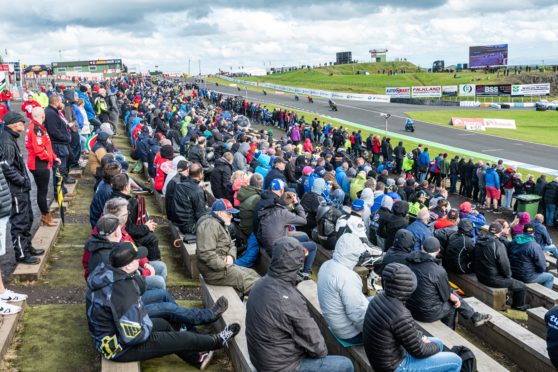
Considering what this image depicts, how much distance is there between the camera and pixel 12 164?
23.0 feet

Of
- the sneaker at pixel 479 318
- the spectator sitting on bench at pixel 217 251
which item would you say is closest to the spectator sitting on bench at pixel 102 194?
the spectator sitting on bench at pixel 217 251

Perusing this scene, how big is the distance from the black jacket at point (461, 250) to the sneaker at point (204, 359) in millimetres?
5286

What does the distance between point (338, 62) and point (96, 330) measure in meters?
174

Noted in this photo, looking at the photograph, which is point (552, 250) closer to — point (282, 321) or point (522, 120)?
point (282, 321)

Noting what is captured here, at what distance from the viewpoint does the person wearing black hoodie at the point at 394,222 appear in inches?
362

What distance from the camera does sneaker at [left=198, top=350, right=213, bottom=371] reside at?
5.17 meters

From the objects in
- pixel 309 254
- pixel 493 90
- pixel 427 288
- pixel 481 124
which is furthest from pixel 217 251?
pixel 493 90

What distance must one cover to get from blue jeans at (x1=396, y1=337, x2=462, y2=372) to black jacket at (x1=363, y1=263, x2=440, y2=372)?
6 centimetres

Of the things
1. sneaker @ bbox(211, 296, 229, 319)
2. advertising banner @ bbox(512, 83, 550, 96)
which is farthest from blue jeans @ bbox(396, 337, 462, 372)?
advertising banner @ bbox(512, 83, 550, 96)

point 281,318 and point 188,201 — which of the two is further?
point 188,201

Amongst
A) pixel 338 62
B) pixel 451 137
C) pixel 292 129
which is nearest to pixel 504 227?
pixel 292 129

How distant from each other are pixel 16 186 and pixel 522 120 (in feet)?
182

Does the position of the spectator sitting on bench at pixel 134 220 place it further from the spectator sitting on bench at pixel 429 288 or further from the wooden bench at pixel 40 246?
the spectator sitting on bench at pixel 429 288

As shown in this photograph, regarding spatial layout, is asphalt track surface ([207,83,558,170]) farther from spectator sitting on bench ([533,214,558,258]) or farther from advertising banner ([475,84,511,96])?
advertising banner ([475,84,511,96])
